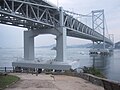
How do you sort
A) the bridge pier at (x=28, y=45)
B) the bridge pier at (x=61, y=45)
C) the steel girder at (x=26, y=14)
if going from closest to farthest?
the steel girder at (x=26, y=14) < the bridge pier at (x=61, y=45) < the bridge pier at (x=28, y=45)

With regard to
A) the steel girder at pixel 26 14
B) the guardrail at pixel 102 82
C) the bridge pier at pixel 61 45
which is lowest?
the guardrail at pixel 102 82

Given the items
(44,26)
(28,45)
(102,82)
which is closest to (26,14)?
(44,26)

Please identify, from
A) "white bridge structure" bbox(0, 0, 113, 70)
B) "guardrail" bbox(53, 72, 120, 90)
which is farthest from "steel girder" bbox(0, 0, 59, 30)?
"guardrail" bbox(53, 72, 120, 90)

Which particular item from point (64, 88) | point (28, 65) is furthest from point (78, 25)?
point (64, 88)

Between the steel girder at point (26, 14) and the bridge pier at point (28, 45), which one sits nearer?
the steel girder at point (26, 14)

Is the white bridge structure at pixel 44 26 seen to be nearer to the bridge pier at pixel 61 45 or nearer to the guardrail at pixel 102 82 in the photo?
the bridge pier at pixel 61 45

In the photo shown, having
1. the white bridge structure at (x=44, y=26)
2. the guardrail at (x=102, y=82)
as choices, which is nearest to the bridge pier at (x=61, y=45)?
the white bridge structure at (x=44, y=26)

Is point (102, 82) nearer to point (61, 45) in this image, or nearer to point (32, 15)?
point (32, 15)

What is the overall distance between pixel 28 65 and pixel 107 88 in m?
39.8

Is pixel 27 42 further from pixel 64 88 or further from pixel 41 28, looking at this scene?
pixel 64 88

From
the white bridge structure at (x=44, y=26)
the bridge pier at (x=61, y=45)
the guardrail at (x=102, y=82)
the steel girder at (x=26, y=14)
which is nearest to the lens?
the guardrail at (x=102, y=82)

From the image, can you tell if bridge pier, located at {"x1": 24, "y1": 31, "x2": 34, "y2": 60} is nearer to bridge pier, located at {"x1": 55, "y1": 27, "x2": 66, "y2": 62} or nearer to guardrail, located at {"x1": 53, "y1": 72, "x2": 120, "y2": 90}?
bridge pier, located at {"x1": 55, "y1": 27, "x2": 66, "y2": 62}

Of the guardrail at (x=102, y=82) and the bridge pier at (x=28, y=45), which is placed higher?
the bridge pier at (x=28, y=45)

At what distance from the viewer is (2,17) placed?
38.6 m
